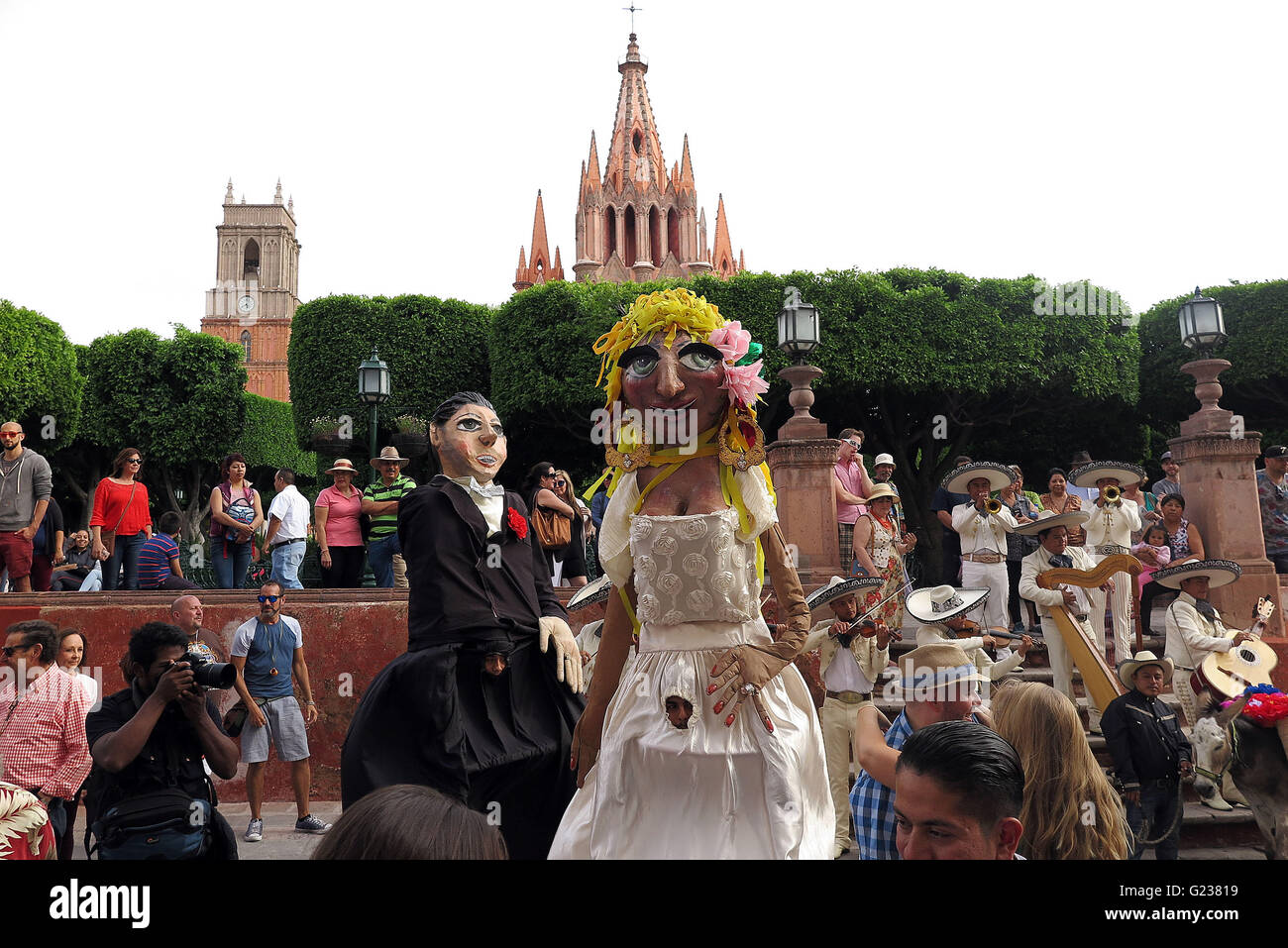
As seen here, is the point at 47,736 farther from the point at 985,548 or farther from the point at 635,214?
the point at 635,214

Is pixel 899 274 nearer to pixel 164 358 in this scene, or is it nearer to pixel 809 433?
pixel 809 433

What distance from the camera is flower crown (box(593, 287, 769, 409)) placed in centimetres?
420

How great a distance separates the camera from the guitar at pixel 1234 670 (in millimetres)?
7406

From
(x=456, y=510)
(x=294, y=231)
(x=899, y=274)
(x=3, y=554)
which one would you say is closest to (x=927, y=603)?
(x=456, y=510)

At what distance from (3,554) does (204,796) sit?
23.7 ft

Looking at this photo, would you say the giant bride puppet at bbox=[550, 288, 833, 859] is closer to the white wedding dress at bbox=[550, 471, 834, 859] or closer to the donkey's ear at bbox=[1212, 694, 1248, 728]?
the white wedding dress at bbox=[550, 471, 834, 859]

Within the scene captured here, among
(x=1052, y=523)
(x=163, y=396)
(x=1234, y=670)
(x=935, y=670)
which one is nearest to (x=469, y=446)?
(x=935, y=670)

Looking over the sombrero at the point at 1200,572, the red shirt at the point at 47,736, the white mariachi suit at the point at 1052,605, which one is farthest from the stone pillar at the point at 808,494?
the red shirt at the point at 47,736

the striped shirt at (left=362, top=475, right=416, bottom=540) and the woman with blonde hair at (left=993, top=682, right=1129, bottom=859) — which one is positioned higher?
the striped shirt at (left=362, top=475, right=416, bottom=540)

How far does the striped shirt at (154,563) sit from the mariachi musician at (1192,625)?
8880 mm

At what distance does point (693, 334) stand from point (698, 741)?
65.5 inches

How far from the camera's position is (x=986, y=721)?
3.86m

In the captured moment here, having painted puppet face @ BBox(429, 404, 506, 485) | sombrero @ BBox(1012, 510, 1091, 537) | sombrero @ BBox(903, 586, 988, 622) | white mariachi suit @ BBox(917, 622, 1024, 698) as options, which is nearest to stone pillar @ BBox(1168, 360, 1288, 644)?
sombrero @ BBox(1012, 510, 1091, 537)

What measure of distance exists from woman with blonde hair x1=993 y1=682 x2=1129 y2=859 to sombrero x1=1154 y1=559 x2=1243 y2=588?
5.24 meters
